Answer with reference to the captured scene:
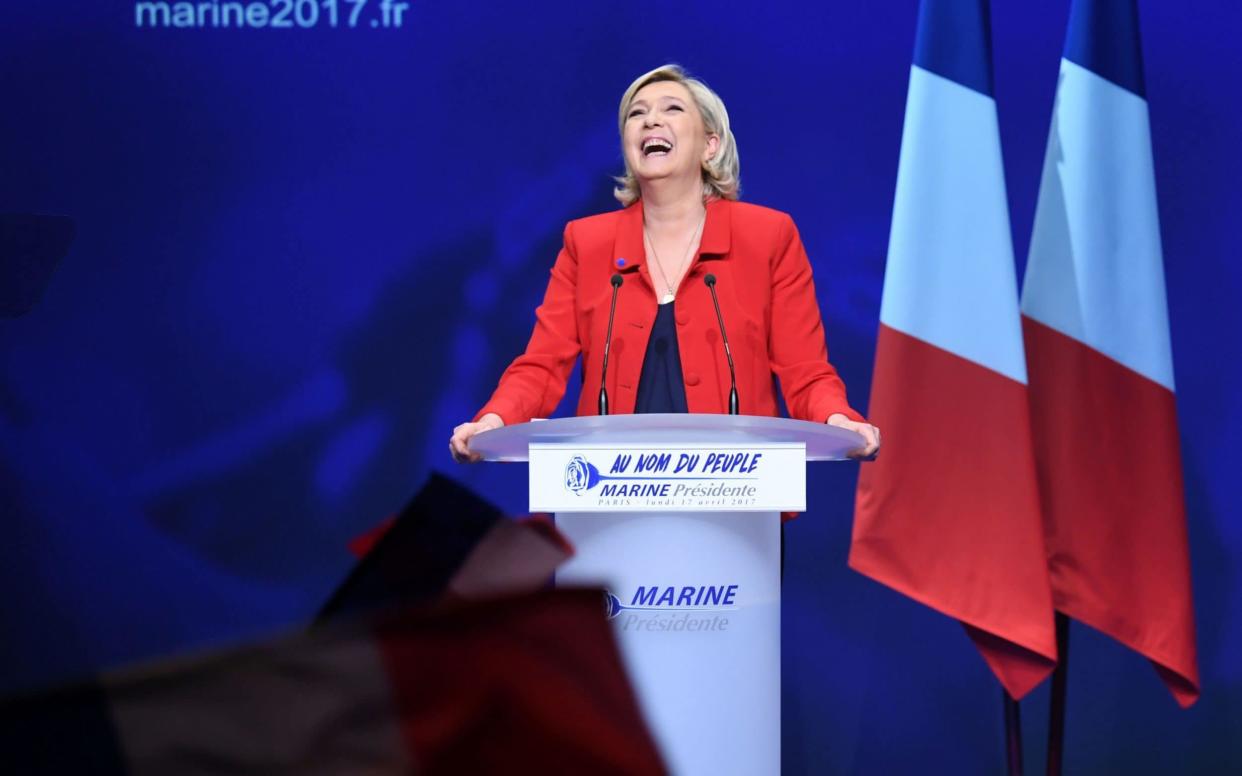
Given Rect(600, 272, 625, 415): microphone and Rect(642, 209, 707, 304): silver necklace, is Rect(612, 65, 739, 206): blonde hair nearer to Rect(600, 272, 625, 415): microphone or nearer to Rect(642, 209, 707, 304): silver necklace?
Rect(642, 209, 707, 304): silver necklace

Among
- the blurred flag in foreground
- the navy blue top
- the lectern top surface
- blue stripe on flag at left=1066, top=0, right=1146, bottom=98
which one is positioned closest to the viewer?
the blurred flag in foreground

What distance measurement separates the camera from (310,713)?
72 cm

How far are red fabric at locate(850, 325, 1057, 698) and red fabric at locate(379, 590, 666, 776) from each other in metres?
2.65

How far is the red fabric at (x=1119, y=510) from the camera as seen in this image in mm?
3459

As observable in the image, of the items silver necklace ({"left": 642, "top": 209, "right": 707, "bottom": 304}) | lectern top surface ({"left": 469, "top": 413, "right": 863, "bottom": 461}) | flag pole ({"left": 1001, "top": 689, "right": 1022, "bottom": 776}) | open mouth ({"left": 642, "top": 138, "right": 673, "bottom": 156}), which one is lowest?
flag pole ({"left": 1001, "top": 689, "right": 1022, "bottom": 776})

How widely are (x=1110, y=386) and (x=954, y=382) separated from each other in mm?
404

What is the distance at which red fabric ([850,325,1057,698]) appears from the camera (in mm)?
3336

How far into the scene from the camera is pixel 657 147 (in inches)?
116

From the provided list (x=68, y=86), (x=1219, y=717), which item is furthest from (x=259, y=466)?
(x=1219, y=717)

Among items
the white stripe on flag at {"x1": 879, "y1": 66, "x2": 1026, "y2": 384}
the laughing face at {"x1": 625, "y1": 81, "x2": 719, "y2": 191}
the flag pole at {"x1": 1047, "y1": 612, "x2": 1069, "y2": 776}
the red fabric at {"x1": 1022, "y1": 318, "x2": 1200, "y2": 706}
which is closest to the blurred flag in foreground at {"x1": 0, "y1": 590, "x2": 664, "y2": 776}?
the laughing face at {"x1": 625, "y1": 81, "x2": 719, "y2": 191}

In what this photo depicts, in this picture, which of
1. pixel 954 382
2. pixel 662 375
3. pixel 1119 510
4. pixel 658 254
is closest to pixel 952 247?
pixel 954 382

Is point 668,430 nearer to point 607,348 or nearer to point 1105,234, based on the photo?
point 607,348

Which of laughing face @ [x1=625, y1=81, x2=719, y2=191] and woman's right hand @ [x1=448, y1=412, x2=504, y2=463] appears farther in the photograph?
laughing face @ [x1=625, y1=81, x2=719, y2=191]

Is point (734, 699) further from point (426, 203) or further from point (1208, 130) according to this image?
point (1208, 130)
